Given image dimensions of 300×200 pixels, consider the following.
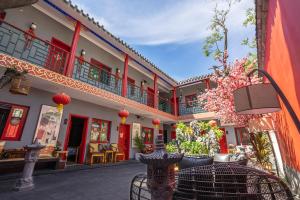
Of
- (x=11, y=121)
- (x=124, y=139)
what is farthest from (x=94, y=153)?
(x=11, y=121)

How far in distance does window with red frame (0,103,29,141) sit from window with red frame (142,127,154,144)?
761 centimetres

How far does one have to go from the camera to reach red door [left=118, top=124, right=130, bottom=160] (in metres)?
9.93

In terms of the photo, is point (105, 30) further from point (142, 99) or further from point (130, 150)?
point (130, 150)

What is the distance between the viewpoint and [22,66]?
4.70 meters

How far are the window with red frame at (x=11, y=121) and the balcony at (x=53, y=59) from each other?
5.97 ft

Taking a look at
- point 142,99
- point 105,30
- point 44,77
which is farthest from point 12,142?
point 142,99

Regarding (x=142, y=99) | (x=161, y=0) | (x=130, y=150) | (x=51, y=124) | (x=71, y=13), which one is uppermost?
(x=161, y=0)

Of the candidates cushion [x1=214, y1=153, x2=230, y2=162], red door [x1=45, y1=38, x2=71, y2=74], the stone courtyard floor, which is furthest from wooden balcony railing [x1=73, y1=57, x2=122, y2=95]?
cushion [x1=214, y1=153, x2=230, y2=162]

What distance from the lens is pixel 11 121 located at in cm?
548

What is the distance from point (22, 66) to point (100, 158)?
538 cm

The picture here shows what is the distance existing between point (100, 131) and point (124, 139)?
2106mm

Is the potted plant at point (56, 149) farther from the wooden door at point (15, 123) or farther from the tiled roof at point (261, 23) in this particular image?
the tiled roof at point (261, 23)

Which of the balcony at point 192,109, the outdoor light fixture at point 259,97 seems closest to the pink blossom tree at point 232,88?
the outdoor light fixture at point 259,97

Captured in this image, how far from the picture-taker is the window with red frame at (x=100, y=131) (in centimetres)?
828
